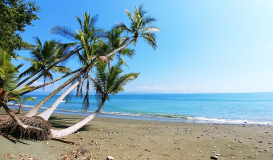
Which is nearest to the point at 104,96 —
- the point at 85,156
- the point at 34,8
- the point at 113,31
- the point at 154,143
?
the point at 154,143

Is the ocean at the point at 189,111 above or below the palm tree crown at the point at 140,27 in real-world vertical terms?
below

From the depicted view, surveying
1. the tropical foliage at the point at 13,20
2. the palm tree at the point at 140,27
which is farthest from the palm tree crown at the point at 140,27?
the tropical foliage at the point at 13,20

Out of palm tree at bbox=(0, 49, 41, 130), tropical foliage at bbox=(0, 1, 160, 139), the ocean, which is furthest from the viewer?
the ocean

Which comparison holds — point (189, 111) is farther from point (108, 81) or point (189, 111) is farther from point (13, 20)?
point (13, 20)

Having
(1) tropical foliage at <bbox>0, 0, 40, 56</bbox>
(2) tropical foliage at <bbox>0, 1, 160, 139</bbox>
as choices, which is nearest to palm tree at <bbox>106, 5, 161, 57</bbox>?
(2) tropical foliage at <bbox>0, 1, 160, 139</bbox>

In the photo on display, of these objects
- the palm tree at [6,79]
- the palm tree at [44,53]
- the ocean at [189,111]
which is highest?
the palm tree at [44,53]

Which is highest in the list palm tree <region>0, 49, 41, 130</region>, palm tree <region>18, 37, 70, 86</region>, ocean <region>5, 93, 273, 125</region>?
palm tree <region>18, 37, 70, 86</region>

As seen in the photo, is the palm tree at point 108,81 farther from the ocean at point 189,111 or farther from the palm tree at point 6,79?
the palm tree at point 6,79

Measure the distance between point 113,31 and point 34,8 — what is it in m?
6.39

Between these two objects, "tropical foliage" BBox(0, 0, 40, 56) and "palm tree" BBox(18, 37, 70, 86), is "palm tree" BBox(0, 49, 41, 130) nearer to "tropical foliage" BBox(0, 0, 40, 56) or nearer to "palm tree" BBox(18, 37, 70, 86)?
"tropical foliage" BBox(0, 0, 40, 56)

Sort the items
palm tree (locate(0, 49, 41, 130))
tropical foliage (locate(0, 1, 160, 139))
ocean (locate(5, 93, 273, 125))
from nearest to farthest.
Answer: palm tree (locate(0, 49, 41, 130)) < tropical foliage (locate(0, 1, 160, 139)) < ocean (locate(5, 93, 273, 125))

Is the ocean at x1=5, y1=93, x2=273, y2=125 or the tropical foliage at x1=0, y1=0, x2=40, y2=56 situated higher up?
the tropical foliage at x1=0, y1=0, x2=40, y2=56

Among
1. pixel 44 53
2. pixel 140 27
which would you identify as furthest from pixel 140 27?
pixel 44 53

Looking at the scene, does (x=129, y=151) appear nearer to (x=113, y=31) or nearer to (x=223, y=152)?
(x=223, y=152)
